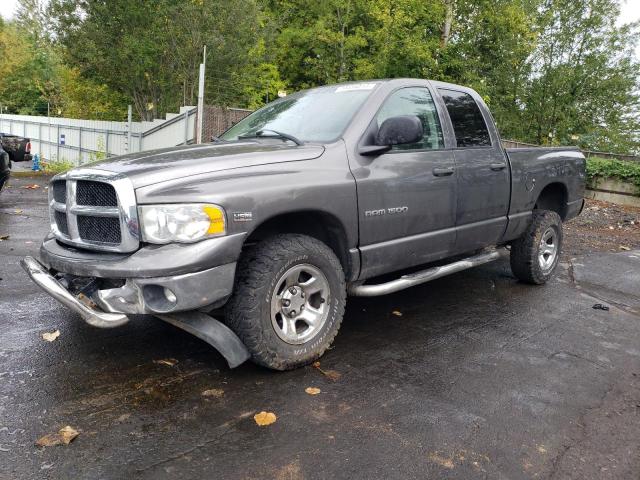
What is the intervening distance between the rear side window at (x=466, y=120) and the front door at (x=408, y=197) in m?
0.25

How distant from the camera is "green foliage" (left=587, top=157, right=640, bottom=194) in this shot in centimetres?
1395

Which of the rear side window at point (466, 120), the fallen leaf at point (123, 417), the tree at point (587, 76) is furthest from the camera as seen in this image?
the tree at point (587, 76)

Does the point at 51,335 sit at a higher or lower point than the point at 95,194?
lower

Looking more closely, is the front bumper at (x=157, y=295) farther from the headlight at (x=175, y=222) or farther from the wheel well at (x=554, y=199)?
the wheel well at (x=554, y=199)

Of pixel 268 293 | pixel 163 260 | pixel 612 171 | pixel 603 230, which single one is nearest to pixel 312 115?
pixel 268 293

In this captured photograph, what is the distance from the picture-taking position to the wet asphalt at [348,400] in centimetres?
258

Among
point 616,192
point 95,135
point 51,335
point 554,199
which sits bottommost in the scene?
point 51,335

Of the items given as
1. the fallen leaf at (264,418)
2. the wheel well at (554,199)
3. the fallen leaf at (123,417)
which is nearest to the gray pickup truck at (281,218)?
the fallen leaf at (264,418)

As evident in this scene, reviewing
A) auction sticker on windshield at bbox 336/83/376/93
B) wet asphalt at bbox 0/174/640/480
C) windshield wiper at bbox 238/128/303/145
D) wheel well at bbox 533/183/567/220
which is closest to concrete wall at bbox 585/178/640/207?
wheel well at bbox 533/183/567/220

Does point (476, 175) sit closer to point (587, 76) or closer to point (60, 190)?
point (60, 190)

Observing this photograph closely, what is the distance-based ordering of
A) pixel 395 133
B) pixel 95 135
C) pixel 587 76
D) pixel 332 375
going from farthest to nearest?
pixel 587 76, pixel 95 135, pixel 395 133, pixel 332 375

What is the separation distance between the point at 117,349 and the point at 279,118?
218 centimetres

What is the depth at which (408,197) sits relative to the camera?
13.3 ft

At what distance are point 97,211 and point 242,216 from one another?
2.83 ft
